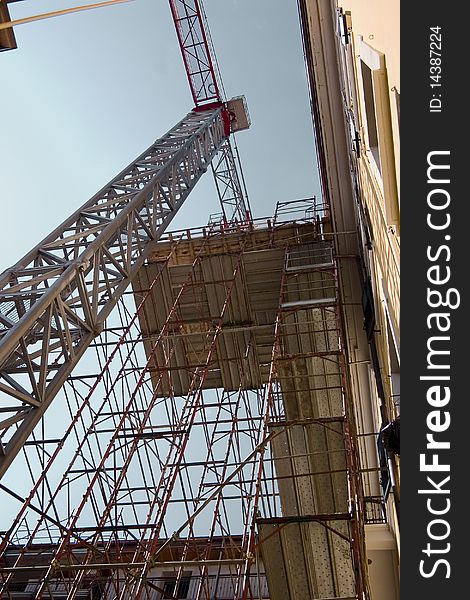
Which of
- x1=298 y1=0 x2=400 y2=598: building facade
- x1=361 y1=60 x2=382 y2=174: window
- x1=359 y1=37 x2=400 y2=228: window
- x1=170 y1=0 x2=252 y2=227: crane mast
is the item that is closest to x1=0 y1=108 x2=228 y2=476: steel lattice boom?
x1=298 y1=0 x2=400 y2=598: building facade

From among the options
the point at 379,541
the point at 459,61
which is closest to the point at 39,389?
the point at 379,541

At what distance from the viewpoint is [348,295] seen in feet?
70.9

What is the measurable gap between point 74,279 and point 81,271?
0.61ft

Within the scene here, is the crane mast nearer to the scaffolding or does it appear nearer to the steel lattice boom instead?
the scaffolding

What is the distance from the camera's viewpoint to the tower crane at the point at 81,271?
1028cm

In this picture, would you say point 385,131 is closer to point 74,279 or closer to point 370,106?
point 370,106

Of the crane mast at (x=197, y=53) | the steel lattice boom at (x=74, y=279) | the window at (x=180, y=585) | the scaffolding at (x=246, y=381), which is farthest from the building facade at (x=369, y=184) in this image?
the crane mast at (x=197, y=53)

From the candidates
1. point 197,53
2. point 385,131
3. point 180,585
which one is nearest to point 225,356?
point 180,585

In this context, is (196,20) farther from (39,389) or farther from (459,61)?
(459,61)

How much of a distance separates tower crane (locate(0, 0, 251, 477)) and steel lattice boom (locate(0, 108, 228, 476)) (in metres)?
0.02

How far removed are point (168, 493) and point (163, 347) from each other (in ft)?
27.1

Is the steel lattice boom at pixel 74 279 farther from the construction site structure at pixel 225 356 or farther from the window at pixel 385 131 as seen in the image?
the window at pixel 385 131

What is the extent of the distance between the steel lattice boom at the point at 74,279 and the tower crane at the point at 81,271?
0.06 ft

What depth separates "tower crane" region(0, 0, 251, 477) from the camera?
1028 centimetres
